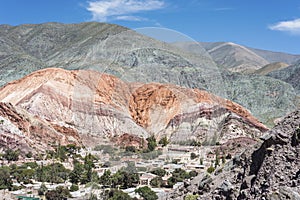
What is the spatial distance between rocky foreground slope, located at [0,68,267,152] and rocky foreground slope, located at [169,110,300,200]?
24851 mm

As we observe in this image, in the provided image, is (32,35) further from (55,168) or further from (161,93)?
(55,168)

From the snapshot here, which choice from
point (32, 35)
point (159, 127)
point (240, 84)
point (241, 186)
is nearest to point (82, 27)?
point (32, 35)

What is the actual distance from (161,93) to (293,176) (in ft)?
119

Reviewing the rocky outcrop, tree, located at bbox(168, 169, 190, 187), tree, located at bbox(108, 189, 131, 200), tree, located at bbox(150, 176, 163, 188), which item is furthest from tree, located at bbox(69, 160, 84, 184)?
the rocky outcrop

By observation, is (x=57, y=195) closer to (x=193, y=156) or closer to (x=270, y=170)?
(x=193, y=156)

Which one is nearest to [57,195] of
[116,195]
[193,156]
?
[116,195]

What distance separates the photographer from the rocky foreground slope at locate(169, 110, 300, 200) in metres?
8.03

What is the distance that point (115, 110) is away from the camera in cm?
4306

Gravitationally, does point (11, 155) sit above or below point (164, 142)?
below

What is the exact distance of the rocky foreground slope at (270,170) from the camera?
8.03m

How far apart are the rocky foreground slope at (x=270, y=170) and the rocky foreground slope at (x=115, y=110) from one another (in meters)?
24.9

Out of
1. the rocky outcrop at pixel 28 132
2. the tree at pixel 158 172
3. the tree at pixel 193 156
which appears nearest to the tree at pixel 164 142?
the tree at pixel 193 156

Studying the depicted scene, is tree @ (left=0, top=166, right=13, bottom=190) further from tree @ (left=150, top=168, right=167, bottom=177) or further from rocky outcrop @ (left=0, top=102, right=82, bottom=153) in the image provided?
rocky outcrop @ (left=0, top=102, right=82, bottom=153)

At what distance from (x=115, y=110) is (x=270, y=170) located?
34902mm
